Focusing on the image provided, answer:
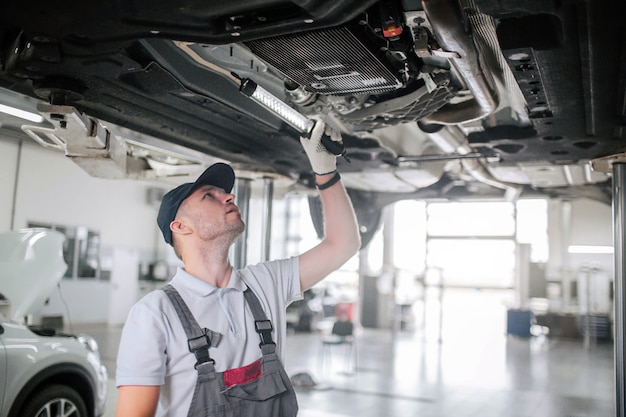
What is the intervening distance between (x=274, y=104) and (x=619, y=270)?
1.94 m

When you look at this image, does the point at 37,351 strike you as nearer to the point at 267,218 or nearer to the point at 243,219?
the point at 243,219

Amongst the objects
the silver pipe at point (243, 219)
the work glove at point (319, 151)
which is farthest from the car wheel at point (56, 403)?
the work glove at point (319, 151)

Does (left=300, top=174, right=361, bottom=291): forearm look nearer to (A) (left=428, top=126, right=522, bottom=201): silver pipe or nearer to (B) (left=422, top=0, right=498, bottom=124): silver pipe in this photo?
(B) (left=422, top=0, right=498, bottom=124): silver pipe

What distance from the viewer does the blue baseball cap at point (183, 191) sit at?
6.46 feet

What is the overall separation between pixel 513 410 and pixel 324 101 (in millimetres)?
4855

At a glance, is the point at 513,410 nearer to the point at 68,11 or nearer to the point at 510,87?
the point at 510,87

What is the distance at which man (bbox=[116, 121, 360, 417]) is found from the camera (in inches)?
65.6

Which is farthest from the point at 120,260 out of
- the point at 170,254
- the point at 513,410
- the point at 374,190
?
the point at 513,410

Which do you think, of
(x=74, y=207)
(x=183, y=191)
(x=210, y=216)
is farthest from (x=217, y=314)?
(x=74, y=207)

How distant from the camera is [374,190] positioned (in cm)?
593

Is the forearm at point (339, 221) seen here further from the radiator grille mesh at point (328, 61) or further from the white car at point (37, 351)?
the white car at point (37, 351)

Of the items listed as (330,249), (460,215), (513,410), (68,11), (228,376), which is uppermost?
(460,215)

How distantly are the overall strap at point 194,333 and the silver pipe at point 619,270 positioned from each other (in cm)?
213

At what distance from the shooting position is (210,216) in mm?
1922
